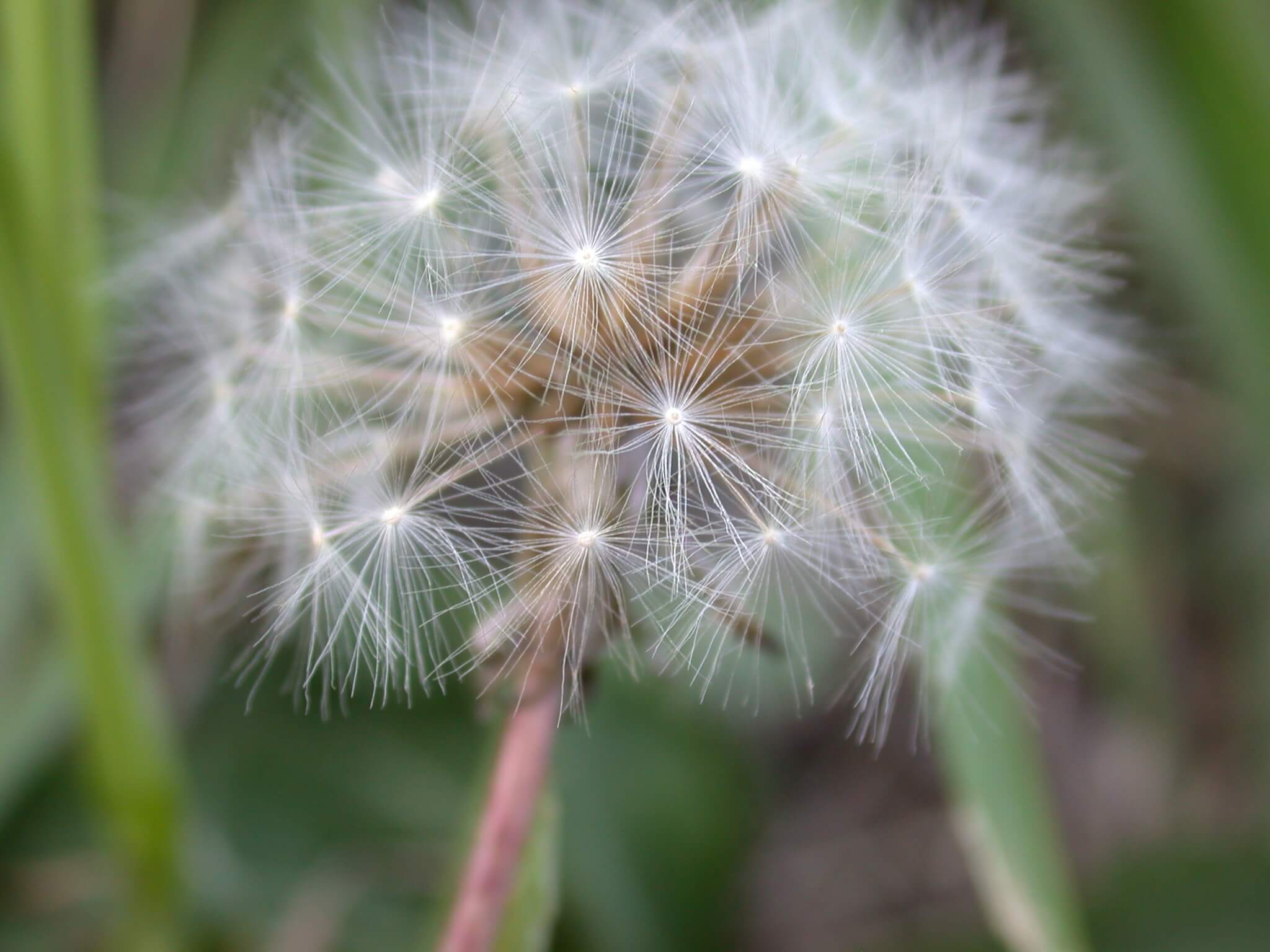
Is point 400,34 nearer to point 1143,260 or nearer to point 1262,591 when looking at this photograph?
point 1143,260

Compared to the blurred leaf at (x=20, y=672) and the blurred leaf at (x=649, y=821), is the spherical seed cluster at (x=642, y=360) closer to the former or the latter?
→ the blurred leaf at (x=20, y=672)

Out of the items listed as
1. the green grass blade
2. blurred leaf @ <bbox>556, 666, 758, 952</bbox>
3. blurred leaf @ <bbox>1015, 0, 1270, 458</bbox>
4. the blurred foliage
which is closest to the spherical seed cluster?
the green grass blade

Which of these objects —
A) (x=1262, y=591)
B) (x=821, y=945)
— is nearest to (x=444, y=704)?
(x=821, y=945)

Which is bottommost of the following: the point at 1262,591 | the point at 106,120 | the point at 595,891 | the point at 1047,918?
the point at 595,891

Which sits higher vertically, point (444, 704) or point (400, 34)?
point (400, 34)

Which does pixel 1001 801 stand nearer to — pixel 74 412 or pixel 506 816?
pixel 506 816

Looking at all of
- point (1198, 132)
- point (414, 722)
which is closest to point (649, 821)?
point (414, 722)

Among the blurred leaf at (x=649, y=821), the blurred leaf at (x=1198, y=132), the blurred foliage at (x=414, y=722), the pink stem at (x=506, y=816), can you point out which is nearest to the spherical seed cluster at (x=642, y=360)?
the pink stem at (x=506, y=816)
